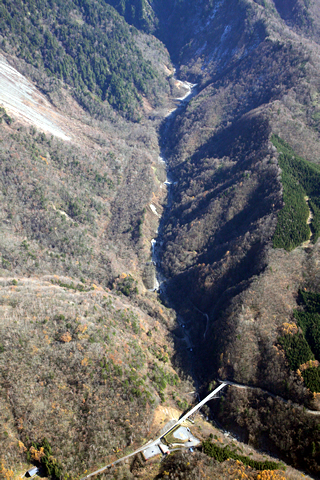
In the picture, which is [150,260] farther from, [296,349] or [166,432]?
[166,432]

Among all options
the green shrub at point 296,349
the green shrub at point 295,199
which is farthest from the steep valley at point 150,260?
the green shrub at point 295,199

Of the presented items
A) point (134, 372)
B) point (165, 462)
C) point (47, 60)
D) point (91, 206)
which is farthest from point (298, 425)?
point (47, 60)

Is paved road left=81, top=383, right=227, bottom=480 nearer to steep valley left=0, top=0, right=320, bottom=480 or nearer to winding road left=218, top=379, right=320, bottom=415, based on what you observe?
steep valley left=0, top=0, right=320, bottom=480

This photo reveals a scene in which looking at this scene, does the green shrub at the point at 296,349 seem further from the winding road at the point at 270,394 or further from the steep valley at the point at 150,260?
A: the winding road at the point at 270,394

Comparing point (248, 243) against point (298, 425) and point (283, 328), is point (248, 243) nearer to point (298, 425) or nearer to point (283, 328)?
point (283, 328)

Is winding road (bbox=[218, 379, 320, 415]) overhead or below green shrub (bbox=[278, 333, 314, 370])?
below

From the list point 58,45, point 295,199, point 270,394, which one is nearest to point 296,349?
point 270,394

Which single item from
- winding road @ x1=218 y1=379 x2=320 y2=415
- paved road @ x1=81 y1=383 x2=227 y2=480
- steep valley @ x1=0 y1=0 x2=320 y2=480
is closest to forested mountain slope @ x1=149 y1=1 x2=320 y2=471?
steep valley @ x1=0 y1=0 x2=320 y2=480

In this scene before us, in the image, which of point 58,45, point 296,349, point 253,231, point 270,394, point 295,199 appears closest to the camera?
point 270,394
